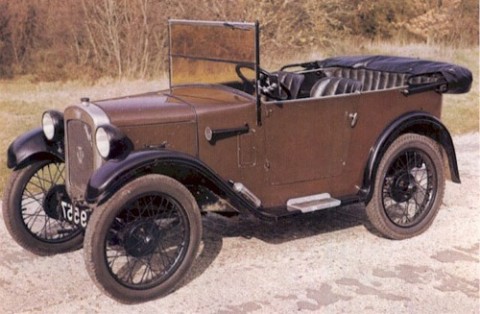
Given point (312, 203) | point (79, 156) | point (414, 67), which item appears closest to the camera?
point (79, 156)

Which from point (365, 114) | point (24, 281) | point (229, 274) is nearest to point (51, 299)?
point (24, 281)

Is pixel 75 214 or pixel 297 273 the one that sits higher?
pixel 75 214

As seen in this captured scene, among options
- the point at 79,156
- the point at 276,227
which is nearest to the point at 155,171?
the point at 79,156

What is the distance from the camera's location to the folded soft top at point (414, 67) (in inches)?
230

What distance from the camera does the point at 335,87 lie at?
566 centimetres

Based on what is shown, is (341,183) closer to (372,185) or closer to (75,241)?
(372,185)

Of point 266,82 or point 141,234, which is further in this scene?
point 266,82

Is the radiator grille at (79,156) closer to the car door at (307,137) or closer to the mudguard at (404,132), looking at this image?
the car door at (307,137)

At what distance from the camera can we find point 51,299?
4.48 meters

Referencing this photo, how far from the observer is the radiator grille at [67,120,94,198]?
15.6 feet

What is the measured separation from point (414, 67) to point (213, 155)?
84.4 inches

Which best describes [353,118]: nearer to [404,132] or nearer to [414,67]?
[404,132]

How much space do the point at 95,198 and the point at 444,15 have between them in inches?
589

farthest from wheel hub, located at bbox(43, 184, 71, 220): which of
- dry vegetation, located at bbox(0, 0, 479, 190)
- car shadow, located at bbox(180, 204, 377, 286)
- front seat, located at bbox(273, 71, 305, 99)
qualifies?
dry vegetation, located at bbox(0, 0, 479, 190)
